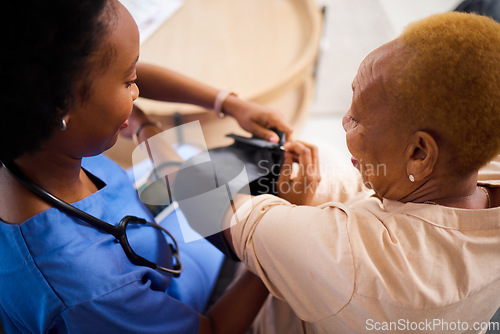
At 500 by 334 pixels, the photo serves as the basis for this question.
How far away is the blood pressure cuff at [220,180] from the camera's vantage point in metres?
0.63

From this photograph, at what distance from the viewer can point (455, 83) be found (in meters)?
0.42

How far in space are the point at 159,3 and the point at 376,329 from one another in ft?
5.47

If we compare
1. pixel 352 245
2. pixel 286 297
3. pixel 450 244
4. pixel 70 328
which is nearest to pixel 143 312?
pixel 70 328

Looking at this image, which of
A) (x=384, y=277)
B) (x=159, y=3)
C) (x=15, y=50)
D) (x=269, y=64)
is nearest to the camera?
(x=15, y=50)

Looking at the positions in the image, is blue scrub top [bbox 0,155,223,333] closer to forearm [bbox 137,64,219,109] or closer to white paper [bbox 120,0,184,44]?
forearm [bbox 137,64,219,109]

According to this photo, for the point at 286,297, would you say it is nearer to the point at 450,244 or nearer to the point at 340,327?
the point at 340,327

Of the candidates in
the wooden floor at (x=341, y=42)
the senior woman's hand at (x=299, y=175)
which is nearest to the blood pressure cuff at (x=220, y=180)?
the senior woman's hand at (x=299, y=175)

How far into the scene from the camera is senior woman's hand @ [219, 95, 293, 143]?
864 millimetres

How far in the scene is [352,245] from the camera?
0.48m

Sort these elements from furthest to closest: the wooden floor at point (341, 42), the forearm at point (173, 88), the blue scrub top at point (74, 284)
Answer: the wooden floor at point (341, 42), the forearm at point (173, 88), the blue scrub top at point (74, 284)

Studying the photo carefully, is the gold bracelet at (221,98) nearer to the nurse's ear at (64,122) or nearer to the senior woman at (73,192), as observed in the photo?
the senior woman at (73,192)

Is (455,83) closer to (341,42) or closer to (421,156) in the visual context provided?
(421,156)

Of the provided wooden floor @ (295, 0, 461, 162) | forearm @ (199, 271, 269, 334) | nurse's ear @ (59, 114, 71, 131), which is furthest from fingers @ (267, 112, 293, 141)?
nurse's ear @ (59, 114, 71, 131)

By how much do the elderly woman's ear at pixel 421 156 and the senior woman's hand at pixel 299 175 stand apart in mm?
234
